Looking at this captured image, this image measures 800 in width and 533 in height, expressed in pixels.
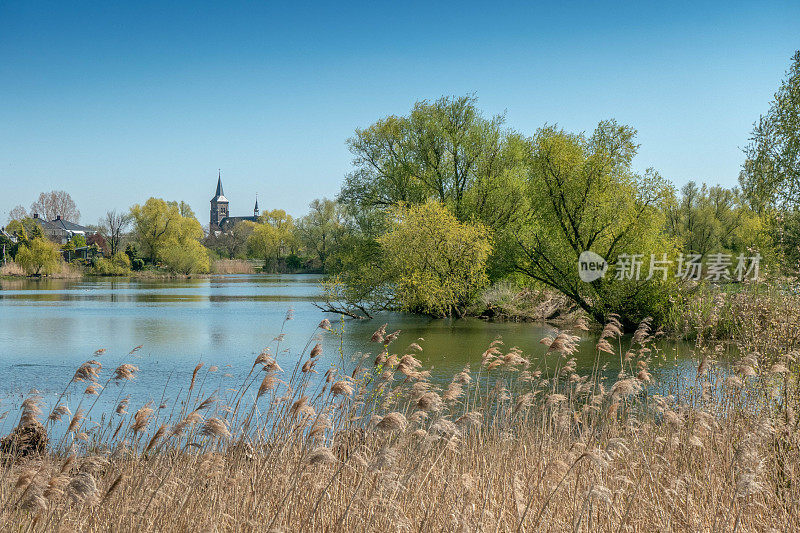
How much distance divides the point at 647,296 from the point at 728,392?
689 inches

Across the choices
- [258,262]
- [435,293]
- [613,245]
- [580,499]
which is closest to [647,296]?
[613,245]

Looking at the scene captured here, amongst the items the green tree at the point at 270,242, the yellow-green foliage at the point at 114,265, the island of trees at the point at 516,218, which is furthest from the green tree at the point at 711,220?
the yellow-green foliage at the point at 114,265

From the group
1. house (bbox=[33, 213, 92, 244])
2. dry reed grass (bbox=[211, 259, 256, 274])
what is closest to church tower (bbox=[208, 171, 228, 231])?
house (bbox=[33, 213, 92, 244])

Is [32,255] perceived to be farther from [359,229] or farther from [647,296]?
[647,296]

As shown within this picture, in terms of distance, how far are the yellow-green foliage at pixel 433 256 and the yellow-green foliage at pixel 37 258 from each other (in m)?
48.2

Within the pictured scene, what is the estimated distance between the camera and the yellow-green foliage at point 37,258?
206 ft

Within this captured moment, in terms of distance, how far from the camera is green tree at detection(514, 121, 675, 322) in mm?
23984

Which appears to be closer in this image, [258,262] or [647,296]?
[647,296]

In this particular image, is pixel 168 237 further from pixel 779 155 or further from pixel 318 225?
pixel 779 155

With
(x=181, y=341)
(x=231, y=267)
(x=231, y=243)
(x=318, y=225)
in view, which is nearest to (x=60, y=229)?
(x=231, y=243)

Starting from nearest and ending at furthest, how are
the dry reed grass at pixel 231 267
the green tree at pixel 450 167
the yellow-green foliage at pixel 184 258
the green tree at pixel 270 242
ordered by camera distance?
the green tree at pixel 450 167
the yellow-green foliage at pixel 184 258
the dry reed grass at pixel 231 267
the green tree at pixel 270 242

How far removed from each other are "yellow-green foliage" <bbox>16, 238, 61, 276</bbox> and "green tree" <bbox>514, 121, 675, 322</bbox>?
54.8 m

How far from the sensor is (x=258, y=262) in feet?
307

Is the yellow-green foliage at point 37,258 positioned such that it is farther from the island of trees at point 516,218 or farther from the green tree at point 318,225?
the island of trees at point 516,218
